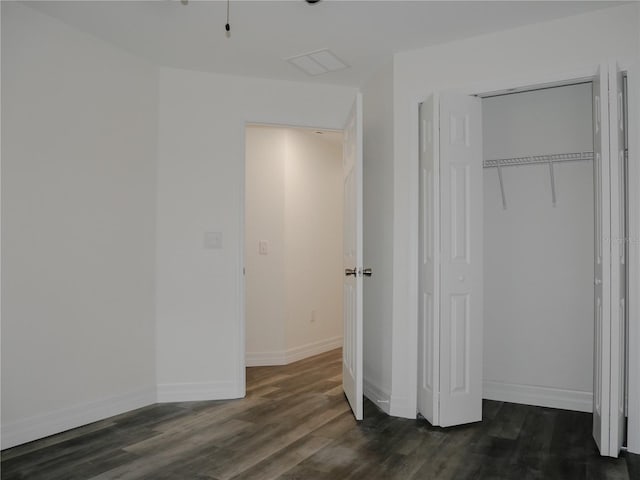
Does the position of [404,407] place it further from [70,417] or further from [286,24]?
[286,24]

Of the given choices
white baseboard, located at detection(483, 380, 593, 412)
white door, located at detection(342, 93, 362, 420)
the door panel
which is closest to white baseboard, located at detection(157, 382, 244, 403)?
white door, located at detection(342, 93, 362, 420)

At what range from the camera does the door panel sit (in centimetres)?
308

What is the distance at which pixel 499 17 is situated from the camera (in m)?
2.88

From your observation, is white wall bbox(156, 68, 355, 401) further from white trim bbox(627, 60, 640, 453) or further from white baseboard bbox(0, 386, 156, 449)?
white trim bbox(627, 60, 640, 453)

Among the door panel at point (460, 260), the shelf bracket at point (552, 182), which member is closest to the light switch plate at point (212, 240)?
the door panel at point (460, 260)

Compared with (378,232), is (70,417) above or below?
below

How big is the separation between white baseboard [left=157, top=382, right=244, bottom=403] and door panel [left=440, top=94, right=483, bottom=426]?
62.4 inches

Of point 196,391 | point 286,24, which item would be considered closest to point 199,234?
point 196,391

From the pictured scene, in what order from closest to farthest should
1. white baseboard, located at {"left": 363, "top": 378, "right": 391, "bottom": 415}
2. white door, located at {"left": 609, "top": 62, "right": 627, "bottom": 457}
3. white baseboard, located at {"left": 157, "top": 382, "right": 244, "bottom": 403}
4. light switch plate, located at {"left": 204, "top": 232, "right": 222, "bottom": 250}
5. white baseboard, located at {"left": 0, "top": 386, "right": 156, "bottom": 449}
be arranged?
white door, located at {"left": 609, "top": 62, "right": 627, "bottom": 457}
white baseboard, located at {"left": 0, "top": 386, "right": 156, "bottom": 449}
white baseboard, located at {"left": 363, "top": 378, "right": 391, "bottom": 415}
white baseboard, located at {"left": 157, "top": 382, "right": 244, "bottom": 403}
light switch plate, located at {"left": 204, "top": 232, "right": 222, "bottom": 250}

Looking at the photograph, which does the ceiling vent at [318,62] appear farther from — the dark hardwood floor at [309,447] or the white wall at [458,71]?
the dark hardwood floor at [309,447]

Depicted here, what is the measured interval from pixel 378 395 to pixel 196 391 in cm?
135

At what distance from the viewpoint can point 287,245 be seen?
5.06 m

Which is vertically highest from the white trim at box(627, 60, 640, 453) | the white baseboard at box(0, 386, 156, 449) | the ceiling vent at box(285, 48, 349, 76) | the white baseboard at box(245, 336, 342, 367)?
the ceiling vent at box(285, 48, 349, 76)

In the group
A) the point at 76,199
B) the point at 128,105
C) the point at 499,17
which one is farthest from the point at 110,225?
the point at 499,17
